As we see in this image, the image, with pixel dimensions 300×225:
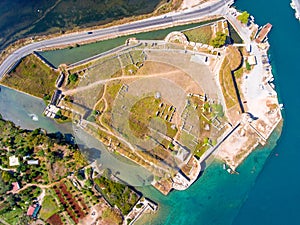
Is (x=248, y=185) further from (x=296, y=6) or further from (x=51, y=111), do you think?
(x=51, y=111)

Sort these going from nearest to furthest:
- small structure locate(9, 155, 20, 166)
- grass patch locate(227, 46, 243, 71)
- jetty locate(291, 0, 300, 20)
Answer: small structure locate(9, 155, 20, 166), grass patch locate(227, 46, 243, 71), jetty locate(291, 0, 300, 20)

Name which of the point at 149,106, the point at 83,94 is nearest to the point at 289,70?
the point at 149,106

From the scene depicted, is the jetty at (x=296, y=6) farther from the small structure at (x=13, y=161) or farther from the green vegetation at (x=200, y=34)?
the small structure at (x=13, y=161)

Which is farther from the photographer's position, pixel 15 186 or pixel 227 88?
pixel 227 88

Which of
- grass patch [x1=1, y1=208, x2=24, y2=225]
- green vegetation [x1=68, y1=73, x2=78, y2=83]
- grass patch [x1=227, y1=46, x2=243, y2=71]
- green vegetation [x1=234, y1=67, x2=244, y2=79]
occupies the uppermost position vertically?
grass patch [x1=227, y1=46, x2=243, y2=71]

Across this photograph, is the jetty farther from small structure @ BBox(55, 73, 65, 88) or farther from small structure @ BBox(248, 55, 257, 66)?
small structure @ BBox(55, 73, 65, 88)

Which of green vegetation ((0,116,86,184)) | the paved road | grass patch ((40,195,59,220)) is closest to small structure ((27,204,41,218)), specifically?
grass patch ((40,195,59,220))

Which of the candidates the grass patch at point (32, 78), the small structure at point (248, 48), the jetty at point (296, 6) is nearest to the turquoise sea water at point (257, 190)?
the small structure at point (248, 48)

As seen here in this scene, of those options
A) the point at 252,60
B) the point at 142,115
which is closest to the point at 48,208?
the point at 142,115
